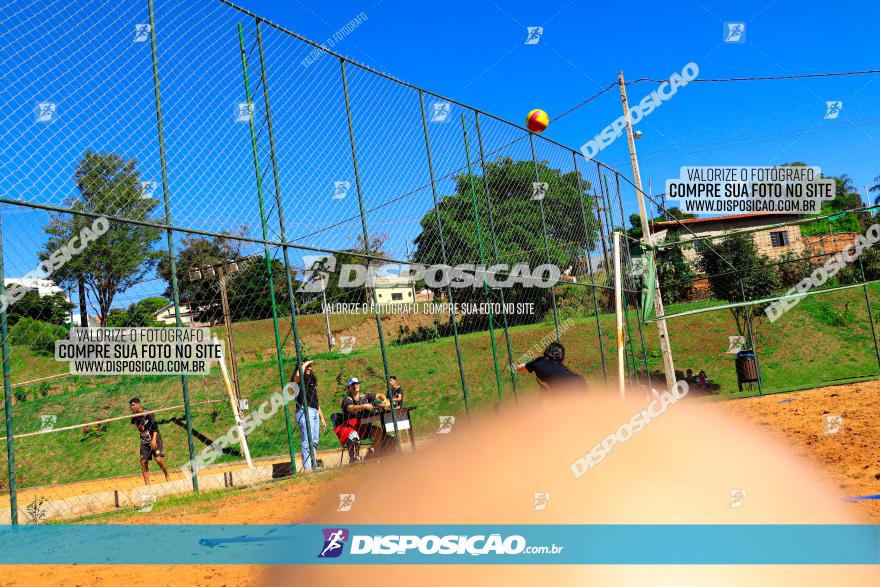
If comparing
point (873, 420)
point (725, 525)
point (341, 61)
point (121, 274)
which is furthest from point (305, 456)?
point (873, 420)

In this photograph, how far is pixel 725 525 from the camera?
3717 mm

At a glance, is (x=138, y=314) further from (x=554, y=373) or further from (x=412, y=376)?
(x=412, y=376)

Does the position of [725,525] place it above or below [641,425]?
below

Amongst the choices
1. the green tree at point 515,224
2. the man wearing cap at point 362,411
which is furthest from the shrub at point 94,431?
the green tree at point 515,224

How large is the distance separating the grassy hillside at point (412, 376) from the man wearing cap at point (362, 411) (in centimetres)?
230

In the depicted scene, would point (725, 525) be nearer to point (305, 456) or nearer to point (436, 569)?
point (436, 569)

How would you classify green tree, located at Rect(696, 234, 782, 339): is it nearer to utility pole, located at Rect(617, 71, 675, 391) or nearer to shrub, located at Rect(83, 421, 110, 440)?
utility pole, located at Rect(617, 71, 675, 391)

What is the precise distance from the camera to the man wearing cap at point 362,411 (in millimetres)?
10625

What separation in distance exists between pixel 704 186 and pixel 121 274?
17.6m

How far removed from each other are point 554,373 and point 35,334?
21.1ft

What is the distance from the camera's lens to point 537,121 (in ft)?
45.6

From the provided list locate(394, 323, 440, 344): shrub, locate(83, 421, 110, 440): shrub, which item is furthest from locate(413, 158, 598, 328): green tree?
locate(83, 421, 110, 440): shrub

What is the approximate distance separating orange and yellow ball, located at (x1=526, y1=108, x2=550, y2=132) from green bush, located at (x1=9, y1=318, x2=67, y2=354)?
375 inches

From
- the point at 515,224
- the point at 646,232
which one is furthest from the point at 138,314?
the point at 646,232
